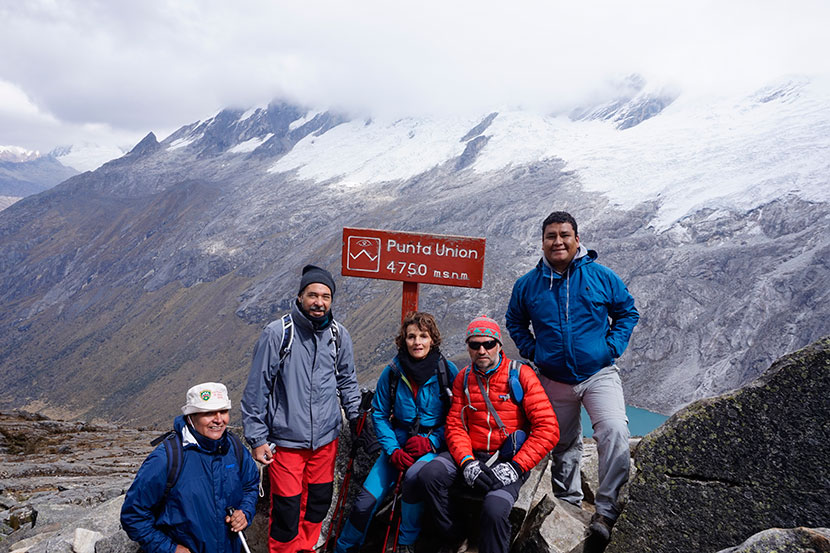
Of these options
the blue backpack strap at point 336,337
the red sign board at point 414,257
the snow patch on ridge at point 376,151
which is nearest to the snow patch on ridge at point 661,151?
the snow patch on ridge at point 376,151

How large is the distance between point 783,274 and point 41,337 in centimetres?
13458

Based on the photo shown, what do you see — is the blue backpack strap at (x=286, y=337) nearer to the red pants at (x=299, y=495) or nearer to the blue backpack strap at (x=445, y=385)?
the red pants at (x=299, y=495)

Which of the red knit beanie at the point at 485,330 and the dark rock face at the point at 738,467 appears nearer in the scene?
the dark rock face at the point at 738,467

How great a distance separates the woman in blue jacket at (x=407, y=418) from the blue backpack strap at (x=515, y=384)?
1.87 feet

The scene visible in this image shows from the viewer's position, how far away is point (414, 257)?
5883 millimetres

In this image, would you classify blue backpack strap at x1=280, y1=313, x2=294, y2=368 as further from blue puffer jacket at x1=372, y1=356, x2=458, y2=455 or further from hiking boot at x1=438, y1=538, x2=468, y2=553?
hiking boot at x1=438, y1=538, x2=468, y2=553

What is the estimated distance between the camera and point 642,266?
69.7 meters

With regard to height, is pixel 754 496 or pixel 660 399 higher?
pixel 754 496

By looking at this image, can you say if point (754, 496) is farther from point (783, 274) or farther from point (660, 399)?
point (783, 274)

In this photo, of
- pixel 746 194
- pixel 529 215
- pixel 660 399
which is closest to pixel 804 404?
pixel 660 399

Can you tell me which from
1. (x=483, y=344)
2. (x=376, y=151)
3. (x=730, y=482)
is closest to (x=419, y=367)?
(x=483, y=344)

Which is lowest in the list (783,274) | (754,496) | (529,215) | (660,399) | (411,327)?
(660,399)

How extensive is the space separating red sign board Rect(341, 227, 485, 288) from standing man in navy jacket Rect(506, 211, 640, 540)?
1.38 meters

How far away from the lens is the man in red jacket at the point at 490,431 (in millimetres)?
3803
